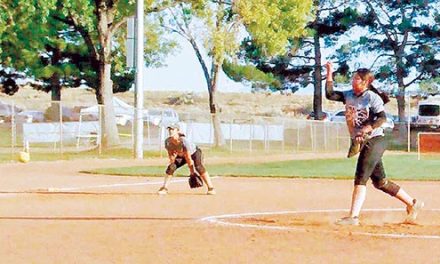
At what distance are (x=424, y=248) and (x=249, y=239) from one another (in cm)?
190

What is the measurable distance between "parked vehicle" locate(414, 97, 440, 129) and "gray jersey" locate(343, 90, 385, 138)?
57.4 meters

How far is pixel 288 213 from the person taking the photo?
14656mm

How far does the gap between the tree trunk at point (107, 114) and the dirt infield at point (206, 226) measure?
68.8 feet

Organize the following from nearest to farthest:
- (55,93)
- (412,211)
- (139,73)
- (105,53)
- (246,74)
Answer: (412,211) < (139,73) < (105,53) < (246,74) < (55,93)

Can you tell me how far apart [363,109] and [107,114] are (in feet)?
103

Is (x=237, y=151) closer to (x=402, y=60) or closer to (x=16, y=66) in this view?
(x=16, y=66)

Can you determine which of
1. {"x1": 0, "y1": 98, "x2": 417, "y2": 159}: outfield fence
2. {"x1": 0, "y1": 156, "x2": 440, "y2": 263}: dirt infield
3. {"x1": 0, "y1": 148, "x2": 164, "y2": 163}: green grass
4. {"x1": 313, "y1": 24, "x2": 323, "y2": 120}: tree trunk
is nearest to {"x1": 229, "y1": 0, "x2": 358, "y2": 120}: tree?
{"x1": 313, "y1": 24, "x2": 323, "y2": 120}: tree trunk

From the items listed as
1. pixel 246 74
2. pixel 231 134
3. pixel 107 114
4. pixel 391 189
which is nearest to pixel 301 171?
pixel 107 114

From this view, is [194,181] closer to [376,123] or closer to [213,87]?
[376,123]

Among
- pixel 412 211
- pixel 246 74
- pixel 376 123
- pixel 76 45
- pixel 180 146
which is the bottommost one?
pixel 412 211

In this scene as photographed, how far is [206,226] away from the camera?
40.6ft

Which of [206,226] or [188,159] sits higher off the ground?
[188,159]

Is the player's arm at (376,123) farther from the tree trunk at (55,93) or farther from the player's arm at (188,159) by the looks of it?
the tree trunk at (55,93)

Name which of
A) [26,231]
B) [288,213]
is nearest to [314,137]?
[288,213]
